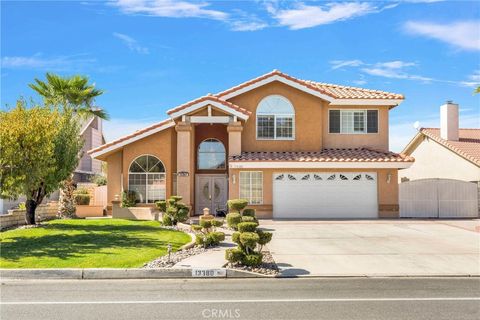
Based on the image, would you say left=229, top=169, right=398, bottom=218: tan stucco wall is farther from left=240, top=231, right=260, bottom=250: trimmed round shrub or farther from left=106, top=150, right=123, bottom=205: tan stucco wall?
left=240, top=231, right=260, bottom=250: trimmed round shrub

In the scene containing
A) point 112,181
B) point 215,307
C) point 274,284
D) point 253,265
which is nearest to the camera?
point 215,307

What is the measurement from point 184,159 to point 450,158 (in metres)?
18.3

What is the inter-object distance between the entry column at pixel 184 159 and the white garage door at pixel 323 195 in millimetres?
4772

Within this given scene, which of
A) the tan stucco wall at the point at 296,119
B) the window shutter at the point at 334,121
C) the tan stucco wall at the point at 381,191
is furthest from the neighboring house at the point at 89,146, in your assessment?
the window shutter at the point at 334,121

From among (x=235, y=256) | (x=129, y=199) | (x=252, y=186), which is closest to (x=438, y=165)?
(x=252, y=186)

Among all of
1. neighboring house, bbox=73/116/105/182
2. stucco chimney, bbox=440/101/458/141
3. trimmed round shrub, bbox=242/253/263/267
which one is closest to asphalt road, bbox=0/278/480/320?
trimmed round shrub, bbox=242/253/263/267

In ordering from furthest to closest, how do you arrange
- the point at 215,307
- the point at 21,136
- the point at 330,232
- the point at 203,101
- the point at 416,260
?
the point at 203,101
the point at 330,232
the point at 21,136
the point at 416,260
the point at 215,307

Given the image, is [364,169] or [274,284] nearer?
[274,284]

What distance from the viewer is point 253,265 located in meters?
12.1

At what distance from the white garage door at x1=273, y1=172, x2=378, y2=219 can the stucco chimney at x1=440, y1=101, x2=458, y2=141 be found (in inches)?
406

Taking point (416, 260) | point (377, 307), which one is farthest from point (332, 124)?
point (377, 307)

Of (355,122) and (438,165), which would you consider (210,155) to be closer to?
(355,122)

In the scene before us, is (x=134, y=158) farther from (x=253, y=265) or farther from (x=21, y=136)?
(x=253, y=265)

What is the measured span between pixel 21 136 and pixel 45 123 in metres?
1.21
